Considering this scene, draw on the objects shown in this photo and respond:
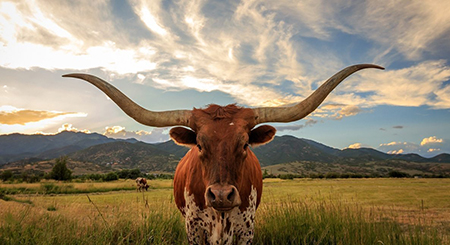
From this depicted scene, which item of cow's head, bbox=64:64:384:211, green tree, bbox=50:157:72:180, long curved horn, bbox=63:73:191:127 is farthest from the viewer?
green tree, bbox=50:157:72:180

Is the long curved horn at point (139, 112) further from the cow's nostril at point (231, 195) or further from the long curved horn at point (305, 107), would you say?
the cow's nostril at point (231, 195)

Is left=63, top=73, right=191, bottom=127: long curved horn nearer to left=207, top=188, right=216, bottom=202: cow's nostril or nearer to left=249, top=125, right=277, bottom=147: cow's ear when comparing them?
left=249, top=125, right=277, bottom=147: cow's ear

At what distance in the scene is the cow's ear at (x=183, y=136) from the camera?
362 centimetres

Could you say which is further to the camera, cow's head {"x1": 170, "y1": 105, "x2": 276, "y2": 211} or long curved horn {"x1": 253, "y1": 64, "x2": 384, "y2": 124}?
long curved horn {"x1": 253, "y1": 64, "x2": 384, "y2": 124}

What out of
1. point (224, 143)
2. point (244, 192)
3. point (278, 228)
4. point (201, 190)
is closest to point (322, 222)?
point (278, 228)

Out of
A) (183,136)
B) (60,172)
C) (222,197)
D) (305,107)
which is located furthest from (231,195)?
(60,172)

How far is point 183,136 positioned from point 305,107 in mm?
1826

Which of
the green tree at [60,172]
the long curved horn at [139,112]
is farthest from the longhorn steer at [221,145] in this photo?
the green tree at [60,172]

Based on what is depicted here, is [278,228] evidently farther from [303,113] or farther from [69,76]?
[69,76]

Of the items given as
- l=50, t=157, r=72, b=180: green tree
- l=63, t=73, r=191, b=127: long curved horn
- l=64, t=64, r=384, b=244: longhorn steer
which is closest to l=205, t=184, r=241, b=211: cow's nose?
l=64, t=64, r=384, b=244: longhorn steer

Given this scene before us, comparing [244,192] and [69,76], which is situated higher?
[69,76]

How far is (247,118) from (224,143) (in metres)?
0.65

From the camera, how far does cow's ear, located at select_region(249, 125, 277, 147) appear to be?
3619 millimetres

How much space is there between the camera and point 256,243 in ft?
17.2
